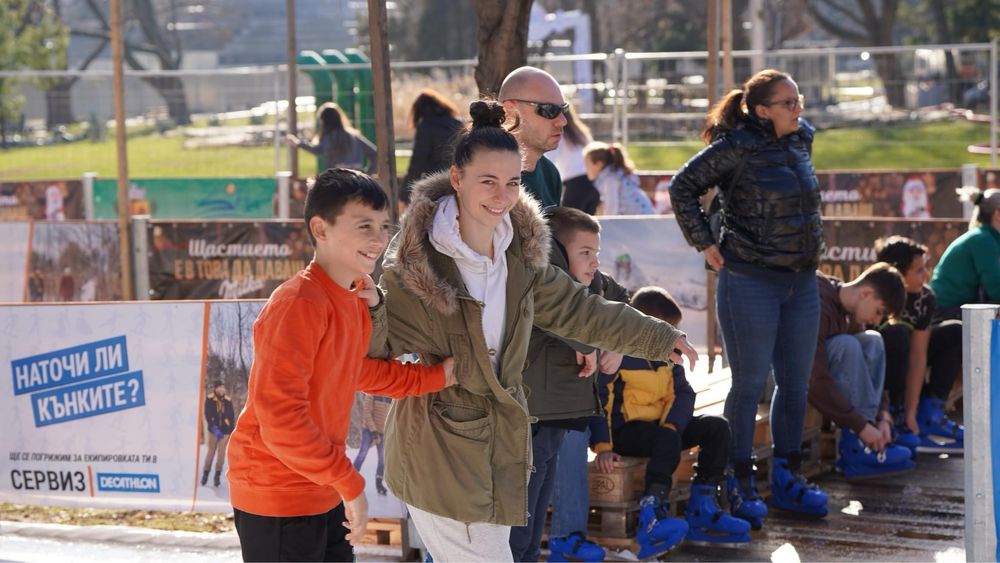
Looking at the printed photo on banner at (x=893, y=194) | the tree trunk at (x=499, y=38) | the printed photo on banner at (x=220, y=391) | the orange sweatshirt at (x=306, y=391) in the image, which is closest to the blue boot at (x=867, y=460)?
the tree trunk at (x=499, y=38)

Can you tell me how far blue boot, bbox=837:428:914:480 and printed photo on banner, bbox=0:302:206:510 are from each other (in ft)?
11.4

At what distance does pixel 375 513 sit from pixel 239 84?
1691cm

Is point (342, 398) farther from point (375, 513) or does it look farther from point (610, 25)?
point (610, 25)

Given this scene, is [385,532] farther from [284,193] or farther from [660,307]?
[284,193]

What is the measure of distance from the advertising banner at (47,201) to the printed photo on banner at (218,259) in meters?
6.12

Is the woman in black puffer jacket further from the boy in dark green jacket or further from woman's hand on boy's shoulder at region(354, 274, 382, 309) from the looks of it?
woman's hand on boy's shoulder at region(354, 274, 382, 309)

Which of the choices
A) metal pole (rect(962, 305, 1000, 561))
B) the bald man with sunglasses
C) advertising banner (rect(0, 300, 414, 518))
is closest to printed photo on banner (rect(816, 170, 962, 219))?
advertising banner (rect(0, 300, 414, 518))

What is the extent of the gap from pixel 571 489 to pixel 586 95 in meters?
16.6

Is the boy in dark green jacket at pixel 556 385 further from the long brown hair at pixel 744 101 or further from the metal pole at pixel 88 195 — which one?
the metal pole at pixel 88 195

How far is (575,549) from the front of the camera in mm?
5535

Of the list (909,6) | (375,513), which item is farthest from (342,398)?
(909,6)

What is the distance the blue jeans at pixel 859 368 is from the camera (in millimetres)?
7219

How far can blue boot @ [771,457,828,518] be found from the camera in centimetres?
642

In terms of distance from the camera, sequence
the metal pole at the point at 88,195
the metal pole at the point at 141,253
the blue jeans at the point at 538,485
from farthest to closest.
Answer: the metal pole at the point at 88,195, the metal pole at the point at 141,253, the blue jeans at the point at 538,485
